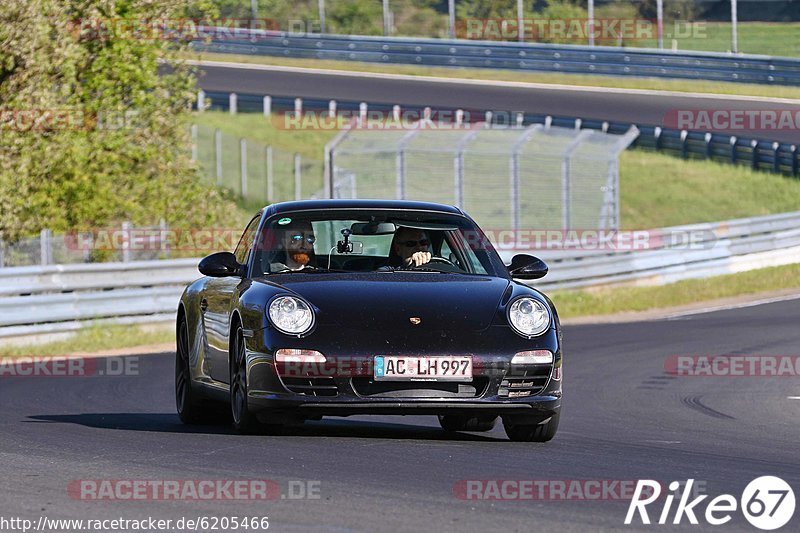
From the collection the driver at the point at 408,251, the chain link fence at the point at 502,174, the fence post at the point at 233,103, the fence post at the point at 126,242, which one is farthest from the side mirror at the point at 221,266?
the fence post at the point at 233,103

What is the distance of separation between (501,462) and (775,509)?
178 centimetres

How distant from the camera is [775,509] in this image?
6301 millimetres

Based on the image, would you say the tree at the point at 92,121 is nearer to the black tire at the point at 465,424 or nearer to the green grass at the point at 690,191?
the green grass at the point at 690,191

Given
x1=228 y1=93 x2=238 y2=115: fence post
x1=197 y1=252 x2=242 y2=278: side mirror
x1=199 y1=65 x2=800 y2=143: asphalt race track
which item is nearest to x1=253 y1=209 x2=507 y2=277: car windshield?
x1=197 y1=252 x2=242 y2=278: side mirror

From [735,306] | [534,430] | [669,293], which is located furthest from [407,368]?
[669,293]

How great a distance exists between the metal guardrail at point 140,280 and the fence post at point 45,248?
1.51 feet

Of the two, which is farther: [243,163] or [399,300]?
[243,163]

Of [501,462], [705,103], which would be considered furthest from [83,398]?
[705,103]

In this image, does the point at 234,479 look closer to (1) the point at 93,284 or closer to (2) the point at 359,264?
(2) the point at 359,264

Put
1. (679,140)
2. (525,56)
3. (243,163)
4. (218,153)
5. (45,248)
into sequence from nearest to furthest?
(45,248), (243,163), (218,153), (679,140), (525,56)

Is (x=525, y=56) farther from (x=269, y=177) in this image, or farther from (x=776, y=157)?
(x=269, y=177)

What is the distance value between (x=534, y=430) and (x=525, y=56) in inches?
1470

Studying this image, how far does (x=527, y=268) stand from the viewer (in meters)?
9.30

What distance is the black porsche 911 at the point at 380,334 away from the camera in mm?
8289
